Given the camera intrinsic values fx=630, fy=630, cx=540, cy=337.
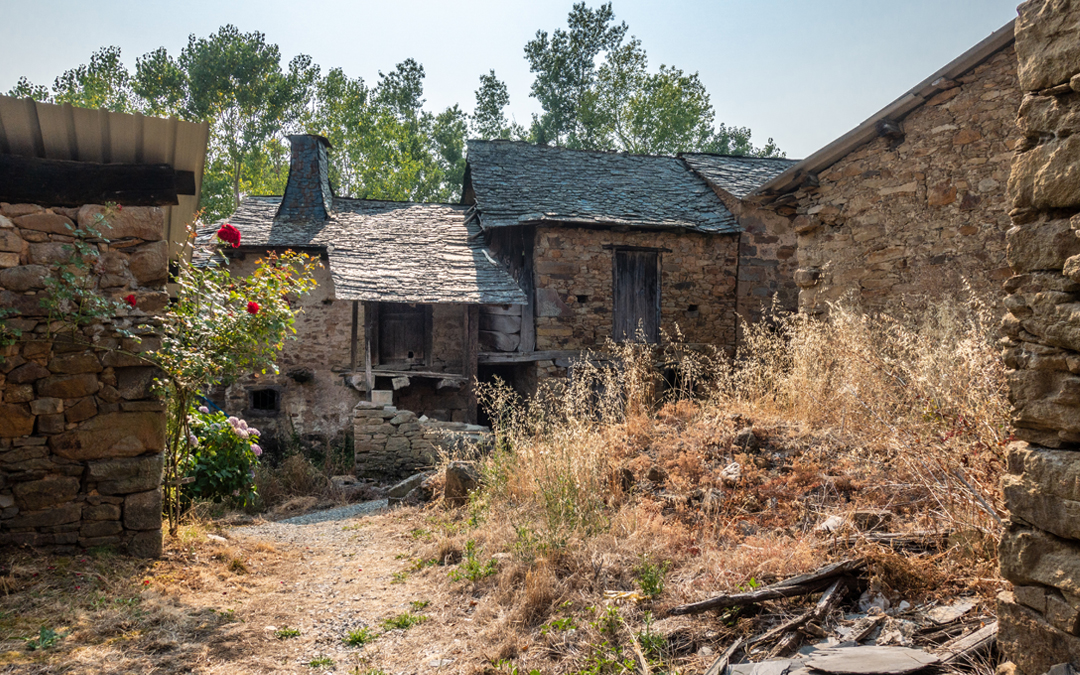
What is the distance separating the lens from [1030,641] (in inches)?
75.0

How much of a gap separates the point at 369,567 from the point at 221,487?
2.29 metres

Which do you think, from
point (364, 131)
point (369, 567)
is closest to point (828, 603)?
point (369, 567)

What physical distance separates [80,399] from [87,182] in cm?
141

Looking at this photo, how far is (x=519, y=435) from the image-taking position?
19.0 ft

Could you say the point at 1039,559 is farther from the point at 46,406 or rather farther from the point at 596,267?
the point at 596,267

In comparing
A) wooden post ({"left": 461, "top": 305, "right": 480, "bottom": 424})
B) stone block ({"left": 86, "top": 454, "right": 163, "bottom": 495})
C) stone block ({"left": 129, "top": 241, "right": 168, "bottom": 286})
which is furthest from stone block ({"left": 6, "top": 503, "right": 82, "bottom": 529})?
wooden post ({"left": 461, "top": 305, "right": 480, "bottom": 424})

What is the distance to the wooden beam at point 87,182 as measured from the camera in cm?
393

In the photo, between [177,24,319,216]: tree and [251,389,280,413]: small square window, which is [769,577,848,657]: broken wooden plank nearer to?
[251,389,280,413]: small square window

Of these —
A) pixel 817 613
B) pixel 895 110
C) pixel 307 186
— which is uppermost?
pixel 307 186

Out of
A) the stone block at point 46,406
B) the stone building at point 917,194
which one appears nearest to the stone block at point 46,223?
the stone block at point 46,406

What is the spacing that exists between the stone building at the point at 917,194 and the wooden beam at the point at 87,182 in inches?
253

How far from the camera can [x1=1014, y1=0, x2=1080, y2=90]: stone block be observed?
1.85m

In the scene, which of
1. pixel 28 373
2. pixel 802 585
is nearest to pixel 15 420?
pixel 28 373

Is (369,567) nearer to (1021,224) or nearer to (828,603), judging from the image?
(828,603)
